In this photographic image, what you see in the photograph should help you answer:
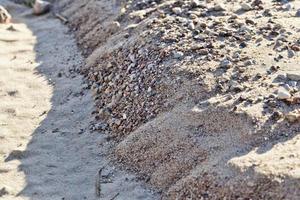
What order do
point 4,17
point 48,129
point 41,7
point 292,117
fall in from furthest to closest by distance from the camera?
point 41,7
point 4,17
point 48,129
point 292,117

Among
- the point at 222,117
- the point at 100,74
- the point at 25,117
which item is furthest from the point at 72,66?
the point at 222,117

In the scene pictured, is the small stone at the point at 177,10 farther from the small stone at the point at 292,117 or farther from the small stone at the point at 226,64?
the small stone at the point at 292,117

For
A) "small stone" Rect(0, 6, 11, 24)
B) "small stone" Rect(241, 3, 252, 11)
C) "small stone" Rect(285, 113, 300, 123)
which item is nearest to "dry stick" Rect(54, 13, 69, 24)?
"small stone" Rect(0, 6, 11, 24)

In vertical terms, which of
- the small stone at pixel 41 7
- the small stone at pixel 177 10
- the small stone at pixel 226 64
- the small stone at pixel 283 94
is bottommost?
the small stone at pixel 41 7

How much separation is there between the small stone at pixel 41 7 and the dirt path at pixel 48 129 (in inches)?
36.3

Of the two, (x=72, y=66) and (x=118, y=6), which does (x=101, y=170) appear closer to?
(x=72, y=66)

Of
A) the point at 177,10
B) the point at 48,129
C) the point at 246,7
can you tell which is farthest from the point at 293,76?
the point at 48,129

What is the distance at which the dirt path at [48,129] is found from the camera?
13.9ft

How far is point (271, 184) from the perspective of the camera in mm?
3393

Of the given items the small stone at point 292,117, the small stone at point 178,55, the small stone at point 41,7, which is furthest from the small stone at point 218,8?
the small stone at point 41,7

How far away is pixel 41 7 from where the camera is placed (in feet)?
26.4

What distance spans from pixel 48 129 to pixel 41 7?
3.36 m

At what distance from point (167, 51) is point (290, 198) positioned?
2042mm

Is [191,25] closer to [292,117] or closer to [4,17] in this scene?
[292,117]
